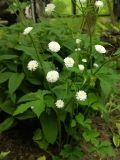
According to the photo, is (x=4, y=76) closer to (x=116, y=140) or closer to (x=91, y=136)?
(x=91, y=136)

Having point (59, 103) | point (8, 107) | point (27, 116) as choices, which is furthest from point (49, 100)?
point (8, 107)

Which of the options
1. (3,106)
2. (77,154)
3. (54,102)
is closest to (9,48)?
(3,106)

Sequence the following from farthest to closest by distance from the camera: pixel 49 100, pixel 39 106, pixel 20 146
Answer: pixel 20 146 < pixel 49 100 < pixel 39 106

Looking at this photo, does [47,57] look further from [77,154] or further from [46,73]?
[77,154]

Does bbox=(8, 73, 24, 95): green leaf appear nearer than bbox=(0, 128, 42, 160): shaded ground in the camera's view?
Yes

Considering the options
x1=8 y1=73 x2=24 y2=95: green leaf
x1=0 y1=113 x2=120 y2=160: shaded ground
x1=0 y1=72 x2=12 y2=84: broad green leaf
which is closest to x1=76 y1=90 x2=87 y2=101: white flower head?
x1=8 y1=73 x2=24 y2=95: green leaf

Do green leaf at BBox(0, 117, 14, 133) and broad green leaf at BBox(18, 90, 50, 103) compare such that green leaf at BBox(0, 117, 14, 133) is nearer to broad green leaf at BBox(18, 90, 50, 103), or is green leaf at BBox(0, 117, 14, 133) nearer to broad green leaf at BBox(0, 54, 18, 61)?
broad green leaf at BBox(18, 90, 50, 103)

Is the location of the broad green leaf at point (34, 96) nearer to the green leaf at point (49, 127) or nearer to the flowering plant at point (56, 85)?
the flowering plant at point (56, 85)

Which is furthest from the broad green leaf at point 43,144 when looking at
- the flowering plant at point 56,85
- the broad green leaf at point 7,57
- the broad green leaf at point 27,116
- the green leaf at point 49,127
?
the broad green leaf at point 7,57

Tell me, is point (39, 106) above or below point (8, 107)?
above
